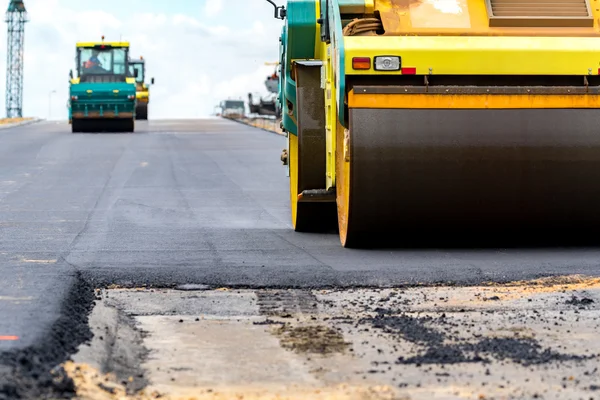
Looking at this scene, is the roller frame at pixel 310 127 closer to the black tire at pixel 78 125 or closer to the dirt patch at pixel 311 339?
the dirt patch at pixel 311 339

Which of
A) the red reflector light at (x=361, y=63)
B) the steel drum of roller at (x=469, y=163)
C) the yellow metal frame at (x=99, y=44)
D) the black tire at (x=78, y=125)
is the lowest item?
the black tire at (x=78, y=125)

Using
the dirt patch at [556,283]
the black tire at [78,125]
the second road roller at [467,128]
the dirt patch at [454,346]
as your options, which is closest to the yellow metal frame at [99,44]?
the black tire at [78,125]

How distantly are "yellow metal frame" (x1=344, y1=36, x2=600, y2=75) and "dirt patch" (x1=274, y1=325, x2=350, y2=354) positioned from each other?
292 cm

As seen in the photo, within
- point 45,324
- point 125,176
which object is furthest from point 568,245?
point 125,176

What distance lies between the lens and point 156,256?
896cm

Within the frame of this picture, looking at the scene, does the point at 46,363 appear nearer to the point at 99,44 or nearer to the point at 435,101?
the point at 435,101

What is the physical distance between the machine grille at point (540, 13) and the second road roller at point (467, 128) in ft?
0.36

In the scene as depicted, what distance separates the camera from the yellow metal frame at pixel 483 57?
333 inches

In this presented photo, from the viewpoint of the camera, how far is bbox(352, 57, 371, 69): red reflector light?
8.45 metres

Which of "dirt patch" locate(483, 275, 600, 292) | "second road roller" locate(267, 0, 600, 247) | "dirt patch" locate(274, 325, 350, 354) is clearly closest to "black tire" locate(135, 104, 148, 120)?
"second road roller" locate(267, 0, 600, 247)

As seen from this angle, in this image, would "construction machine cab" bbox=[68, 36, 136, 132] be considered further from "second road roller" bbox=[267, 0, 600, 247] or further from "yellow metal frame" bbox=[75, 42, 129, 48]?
"second road roller" bbox=[267, 0, 600, 247]

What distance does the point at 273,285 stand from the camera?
24.7 ft

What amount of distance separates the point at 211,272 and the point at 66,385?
351cm

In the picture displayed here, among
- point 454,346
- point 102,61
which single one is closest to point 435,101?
point 454,346
